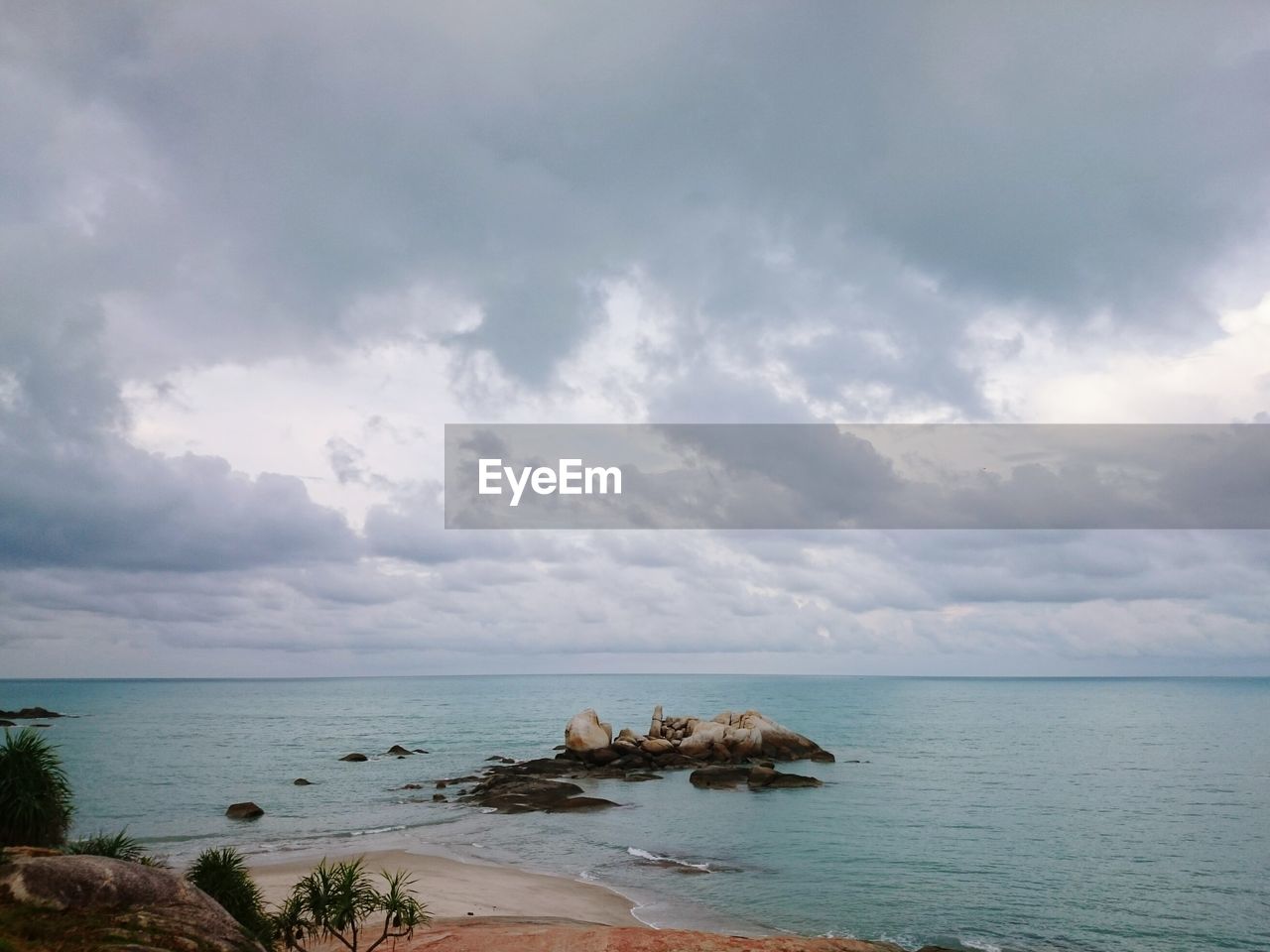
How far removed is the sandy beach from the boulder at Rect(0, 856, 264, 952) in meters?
13.5

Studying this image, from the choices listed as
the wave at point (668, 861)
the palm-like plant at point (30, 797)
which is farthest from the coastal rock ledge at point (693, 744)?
the palm-like plant at point (30, 797)

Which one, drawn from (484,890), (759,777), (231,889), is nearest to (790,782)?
(759,777)

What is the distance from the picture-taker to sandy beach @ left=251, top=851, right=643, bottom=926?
2898cm

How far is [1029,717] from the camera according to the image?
14400 cm

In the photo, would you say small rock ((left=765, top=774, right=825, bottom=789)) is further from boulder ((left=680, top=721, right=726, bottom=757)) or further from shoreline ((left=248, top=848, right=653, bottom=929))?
shoreline ((left=248, top=848, right=653, bottom=929))

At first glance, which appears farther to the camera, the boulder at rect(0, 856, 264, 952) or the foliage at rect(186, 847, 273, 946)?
the foliage at rect(186, 847, 273, 946)

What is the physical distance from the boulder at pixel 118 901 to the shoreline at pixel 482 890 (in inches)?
532

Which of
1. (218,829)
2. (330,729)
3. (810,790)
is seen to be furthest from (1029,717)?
(218,829)

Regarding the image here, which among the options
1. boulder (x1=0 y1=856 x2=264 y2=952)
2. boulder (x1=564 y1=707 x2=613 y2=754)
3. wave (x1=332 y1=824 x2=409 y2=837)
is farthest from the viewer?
boulder (x1=564 y1=707 x2=613 y2=754)

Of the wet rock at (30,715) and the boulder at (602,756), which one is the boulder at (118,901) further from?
the wet rock at (30,715)

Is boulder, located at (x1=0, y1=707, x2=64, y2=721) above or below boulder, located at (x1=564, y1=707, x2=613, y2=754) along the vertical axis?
below

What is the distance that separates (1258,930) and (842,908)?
1432cm

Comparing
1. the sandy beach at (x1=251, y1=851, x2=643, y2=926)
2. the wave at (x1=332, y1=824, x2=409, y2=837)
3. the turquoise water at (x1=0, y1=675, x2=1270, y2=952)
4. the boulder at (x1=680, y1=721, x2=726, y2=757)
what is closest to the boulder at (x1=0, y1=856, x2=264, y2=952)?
the sandy beach at (x1=251, y1=851, x2=643, y2=926)

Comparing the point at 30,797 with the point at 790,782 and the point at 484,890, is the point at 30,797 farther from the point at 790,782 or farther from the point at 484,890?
the point at 790,782
